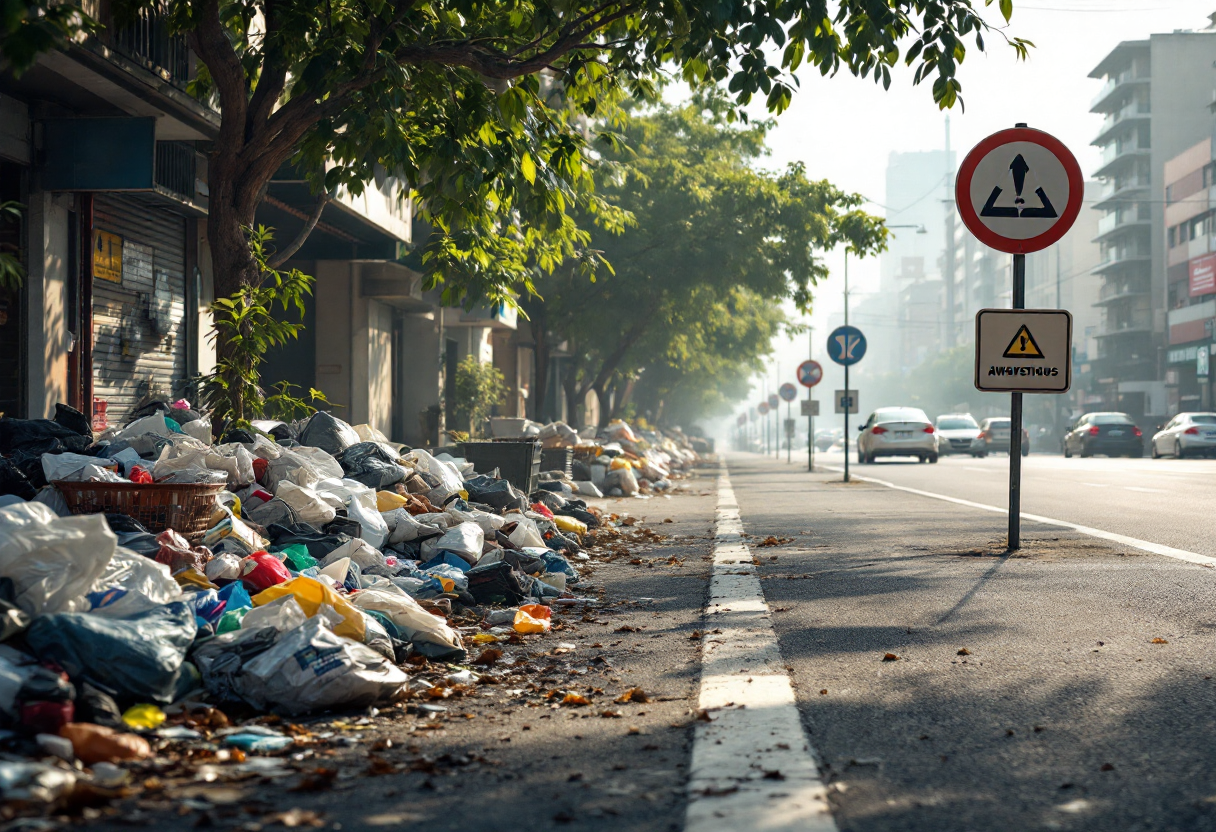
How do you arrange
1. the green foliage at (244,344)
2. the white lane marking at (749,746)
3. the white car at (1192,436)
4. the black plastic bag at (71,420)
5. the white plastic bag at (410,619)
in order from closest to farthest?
the white lane marking at (749,746), the white plastic bag at (410,619), the black plastic bag at (71,420), the green foliage at (244,344), the white car at (1192,436)

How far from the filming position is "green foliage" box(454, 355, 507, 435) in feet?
86.2

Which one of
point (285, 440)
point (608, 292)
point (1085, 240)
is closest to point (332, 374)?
point (608, 292)

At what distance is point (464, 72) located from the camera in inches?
375

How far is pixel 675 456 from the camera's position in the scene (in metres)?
33.6

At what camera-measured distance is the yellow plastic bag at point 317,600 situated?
4559mm

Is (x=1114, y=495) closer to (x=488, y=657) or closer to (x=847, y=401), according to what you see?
(x=847, y=401)

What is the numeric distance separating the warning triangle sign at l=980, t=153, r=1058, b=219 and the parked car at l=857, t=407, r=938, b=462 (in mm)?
22680

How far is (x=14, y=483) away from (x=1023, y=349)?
5.97 m

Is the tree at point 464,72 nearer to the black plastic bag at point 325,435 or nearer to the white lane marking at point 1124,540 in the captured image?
the black plastic bag at point 325,435

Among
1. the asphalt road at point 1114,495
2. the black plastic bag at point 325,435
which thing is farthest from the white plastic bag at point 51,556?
the asphalt road at point 1114,495

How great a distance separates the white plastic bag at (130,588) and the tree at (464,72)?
14.4 feet

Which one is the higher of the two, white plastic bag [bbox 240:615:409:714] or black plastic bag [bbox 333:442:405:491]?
black plastic bag [bbox 333:442:405:491]

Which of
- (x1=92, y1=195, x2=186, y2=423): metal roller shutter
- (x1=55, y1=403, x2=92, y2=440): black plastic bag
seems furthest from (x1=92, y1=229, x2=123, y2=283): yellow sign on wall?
(x1=55, y1=403, x2=92, y2=440): black plastic bag

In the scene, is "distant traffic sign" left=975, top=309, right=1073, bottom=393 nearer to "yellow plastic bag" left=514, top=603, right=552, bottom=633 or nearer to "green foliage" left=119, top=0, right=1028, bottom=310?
"green foliage" left=119, top=0, right=1028, bottom=310
